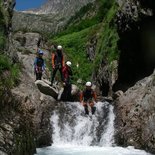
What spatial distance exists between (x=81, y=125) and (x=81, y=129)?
356mm

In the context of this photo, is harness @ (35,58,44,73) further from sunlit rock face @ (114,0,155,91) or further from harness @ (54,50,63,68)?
sunlit rock face @ (114,0,155,91)

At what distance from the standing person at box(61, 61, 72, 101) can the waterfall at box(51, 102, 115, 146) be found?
80.2 inches

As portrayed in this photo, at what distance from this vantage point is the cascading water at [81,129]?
94.4 feet

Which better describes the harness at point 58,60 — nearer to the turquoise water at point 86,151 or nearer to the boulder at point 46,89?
the boulder at point 46,89

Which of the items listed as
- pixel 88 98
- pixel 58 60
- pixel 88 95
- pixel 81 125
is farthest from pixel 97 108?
pixel 58 60

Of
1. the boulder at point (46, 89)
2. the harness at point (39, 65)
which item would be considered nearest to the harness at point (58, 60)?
the harness at point (39, 65)

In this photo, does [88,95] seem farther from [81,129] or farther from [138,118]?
[138,118]

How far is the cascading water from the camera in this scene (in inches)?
1133

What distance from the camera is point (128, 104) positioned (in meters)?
31.3

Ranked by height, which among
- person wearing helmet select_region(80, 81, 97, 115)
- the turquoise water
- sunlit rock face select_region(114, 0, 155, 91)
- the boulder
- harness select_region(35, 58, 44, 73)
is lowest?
the turquoise water

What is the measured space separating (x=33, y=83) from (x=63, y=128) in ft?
15.1

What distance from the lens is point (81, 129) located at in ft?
102

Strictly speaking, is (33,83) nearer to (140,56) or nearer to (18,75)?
(18,75)

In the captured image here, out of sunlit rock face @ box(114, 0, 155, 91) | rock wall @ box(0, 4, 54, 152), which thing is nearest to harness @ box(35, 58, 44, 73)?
rock wall @ box(0, 4, 54, 152)
